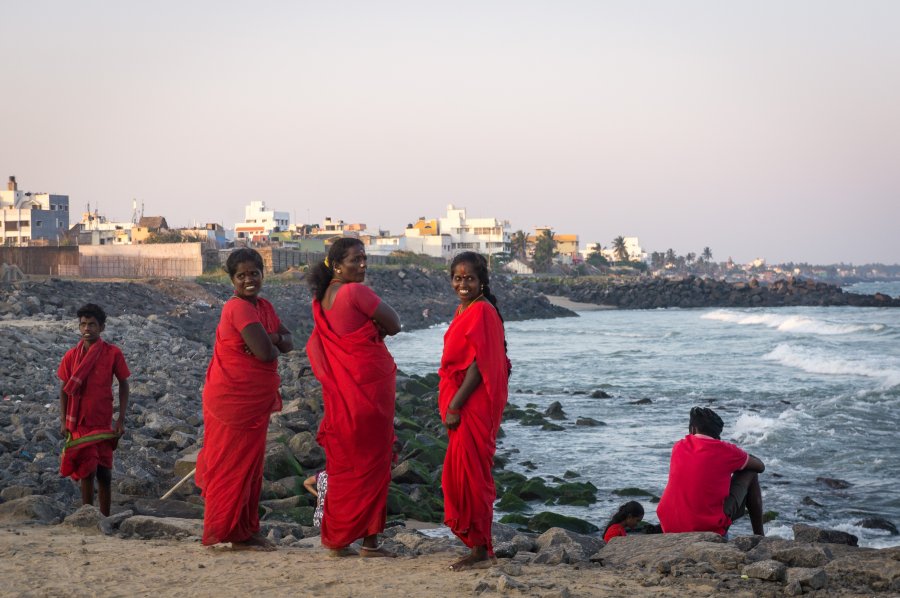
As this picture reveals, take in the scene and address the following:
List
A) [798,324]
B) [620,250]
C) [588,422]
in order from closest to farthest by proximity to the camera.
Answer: [588,422]
[798,324]
[620,250]

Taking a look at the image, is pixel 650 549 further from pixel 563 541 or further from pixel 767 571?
pixel 563 541

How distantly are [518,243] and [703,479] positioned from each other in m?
94.1

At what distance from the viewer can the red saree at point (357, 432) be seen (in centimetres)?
512

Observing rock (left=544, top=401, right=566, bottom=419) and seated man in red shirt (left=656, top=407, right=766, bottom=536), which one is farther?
rock (left=544, top=401, right=566, bottom=419)

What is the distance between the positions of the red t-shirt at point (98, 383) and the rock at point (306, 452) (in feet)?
11.7

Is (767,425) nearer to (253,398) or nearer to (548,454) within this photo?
(548,454)

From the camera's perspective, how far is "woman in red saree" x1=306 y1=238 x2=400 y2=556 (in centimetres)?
513

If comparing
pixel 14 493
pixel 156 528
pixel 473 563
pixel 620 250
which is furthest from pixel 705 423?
pixel 620 250

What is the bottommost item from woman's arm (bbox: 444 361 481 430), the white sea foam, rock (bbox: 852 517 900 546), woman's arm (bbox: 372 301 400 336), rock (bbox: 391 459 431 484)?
the white sea foam

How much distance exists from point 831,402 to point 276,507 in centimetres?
1284

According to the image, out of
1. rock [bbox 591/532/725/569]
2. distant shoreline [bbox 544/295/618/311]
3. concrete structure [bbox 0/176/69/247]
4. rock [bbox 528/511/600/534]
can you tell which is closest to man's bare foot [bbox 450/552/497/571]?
rock [bbox 591/532/725/569]

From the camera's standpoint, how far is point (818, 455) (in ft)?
41.3

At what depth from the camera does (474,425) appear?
16.5ft

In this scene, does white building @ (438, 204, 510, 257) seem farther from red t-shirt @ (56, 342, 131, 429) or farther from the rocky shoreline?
red t-shirt @ (56, 342, 131, 429)
